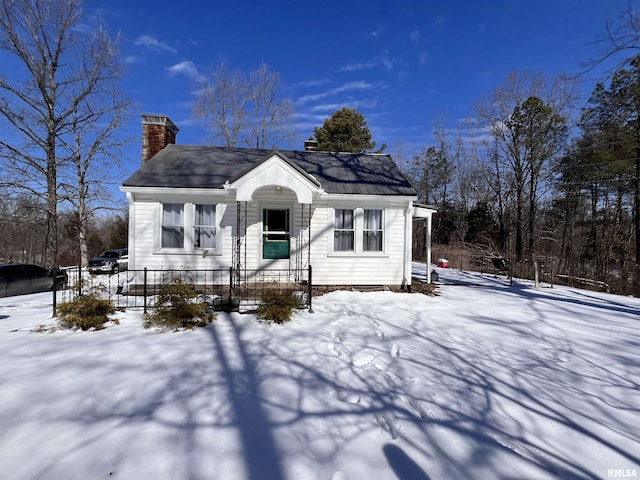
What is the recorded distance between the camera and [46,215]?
16516mm

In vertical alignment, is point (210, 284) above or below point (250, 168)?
below

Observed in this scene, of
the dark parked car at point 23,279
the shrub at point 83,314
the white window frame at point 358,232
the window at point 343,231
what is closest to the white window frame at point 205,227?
the shrub at point 83,314

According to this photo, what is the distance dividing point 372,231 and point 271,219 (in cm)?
365

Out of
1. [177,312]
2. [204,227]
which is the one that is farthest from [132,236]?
[177,312]

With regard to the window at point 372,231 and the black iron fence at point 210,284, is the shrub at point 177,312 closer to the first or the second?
the black iron fence at point 210,284

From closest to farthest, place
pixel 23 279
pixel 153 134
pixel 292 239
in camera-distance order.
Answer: pixel 292 239
pixel 23 279
pixel 153 134

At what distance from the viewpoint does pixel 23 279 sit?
10859 mm

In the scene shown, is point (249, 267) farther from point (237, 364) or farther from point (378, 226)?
point (237, 364)

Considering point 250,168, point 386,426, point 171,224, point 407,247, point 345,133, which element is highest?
point 345,133

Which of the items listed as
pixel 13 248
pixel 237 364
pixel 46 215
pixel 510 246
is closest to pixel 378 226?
pixel 237 364

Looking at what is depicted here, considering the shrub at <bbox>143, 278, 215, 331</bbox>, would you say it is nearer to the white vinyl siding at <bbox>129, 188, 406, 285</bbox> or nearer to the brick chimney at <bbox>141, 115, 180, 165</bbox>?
the white vinyl siding at <bbox>129, 188, 406, 285</bbox>

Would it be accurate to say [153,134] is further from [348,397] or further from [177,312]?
[348,397]

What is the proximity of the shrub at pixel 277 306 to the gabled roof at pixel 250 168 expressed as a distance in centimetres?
388

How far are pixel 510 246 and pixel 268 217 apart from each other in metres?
23.7
